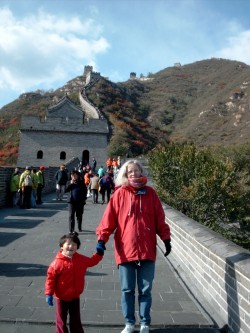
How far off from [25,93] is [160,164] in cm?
7496

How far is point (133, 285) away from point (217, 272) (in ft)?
3.85

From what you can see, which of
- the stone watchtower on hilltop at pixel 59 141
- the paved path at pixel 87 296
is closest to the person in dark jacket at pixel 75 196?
the paved path at pixel 87 296

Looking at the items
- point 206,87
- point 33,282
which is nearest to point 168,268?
point 33,282

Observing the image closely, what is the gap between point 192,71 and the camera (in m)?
144

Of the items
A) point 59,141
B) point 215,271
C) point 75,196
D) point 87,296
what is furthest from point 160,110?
point 215,271

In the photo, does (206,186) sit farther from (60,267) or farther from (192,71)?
(192,71)

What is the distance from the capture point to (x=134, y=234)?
4316 mm

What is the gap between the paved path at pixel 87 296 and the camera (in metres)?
4.48

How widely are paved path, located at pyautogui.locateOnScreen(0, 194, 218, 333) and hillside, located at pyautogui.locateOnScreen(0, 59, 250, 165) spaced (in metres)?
41.2

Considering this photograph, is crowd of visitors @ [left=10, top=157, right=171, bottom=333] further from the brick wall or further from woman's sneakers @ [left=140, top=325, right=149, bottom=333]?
the brick wall

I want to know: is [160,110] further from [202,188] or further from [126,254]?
[126,254]

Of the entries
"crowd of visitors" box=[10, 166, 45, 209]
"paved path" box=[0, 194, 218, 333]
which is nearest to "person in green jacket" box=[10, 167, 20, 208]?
"crowd of visitors" box=[10, 166, 45, 209]

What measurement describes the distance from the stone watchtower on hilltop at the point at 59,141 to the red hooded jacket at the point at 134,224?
42.9m

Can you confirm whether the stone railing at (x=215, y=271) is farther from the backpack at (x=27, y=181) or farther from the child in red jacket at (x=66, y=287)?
the backpack at (x=27, y=181)
